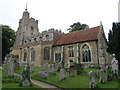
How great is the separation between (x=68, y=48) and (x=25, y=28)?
2082 cm

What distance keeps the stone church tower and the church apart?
272cm

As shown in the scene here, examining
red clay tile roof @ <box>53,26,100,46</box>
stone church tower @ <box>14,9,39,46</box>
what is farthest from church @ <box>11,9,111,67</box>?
stone church tower @ <box>14,9,39,46</box>

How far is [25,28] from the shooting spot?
43.4 meters

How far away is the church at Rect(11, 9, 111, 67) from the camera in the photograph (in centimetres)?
2448

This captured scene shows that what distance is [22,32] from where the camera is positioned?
4378 centimetres

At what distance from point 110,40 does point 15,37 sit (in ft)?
125

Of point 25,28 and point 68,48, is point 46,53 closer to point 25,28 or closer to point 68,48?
point 68,48

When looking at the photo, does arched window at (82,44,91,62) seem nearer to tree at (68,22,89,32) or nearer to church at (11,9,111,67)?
church at (11,9,111,67)

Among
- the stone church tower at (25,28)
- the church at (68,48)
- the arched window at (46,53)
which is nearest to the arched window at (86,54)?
the church at (68,48)

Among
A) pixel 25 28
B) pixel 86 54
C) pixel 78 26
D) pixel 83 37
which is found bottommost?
pixel 86 54

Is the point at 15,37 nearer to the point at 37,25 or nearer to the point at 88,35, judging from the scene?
the point at 37,25

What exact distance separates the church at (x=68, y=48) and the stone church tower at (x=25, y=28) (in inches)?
107

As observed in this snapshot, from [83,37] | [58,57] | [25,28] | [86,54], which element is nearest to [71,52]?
[86,54]

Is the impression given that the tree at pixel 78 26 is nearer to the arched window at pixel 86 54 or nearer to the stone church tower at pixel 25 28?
the stone church tower at pixel 25 28
